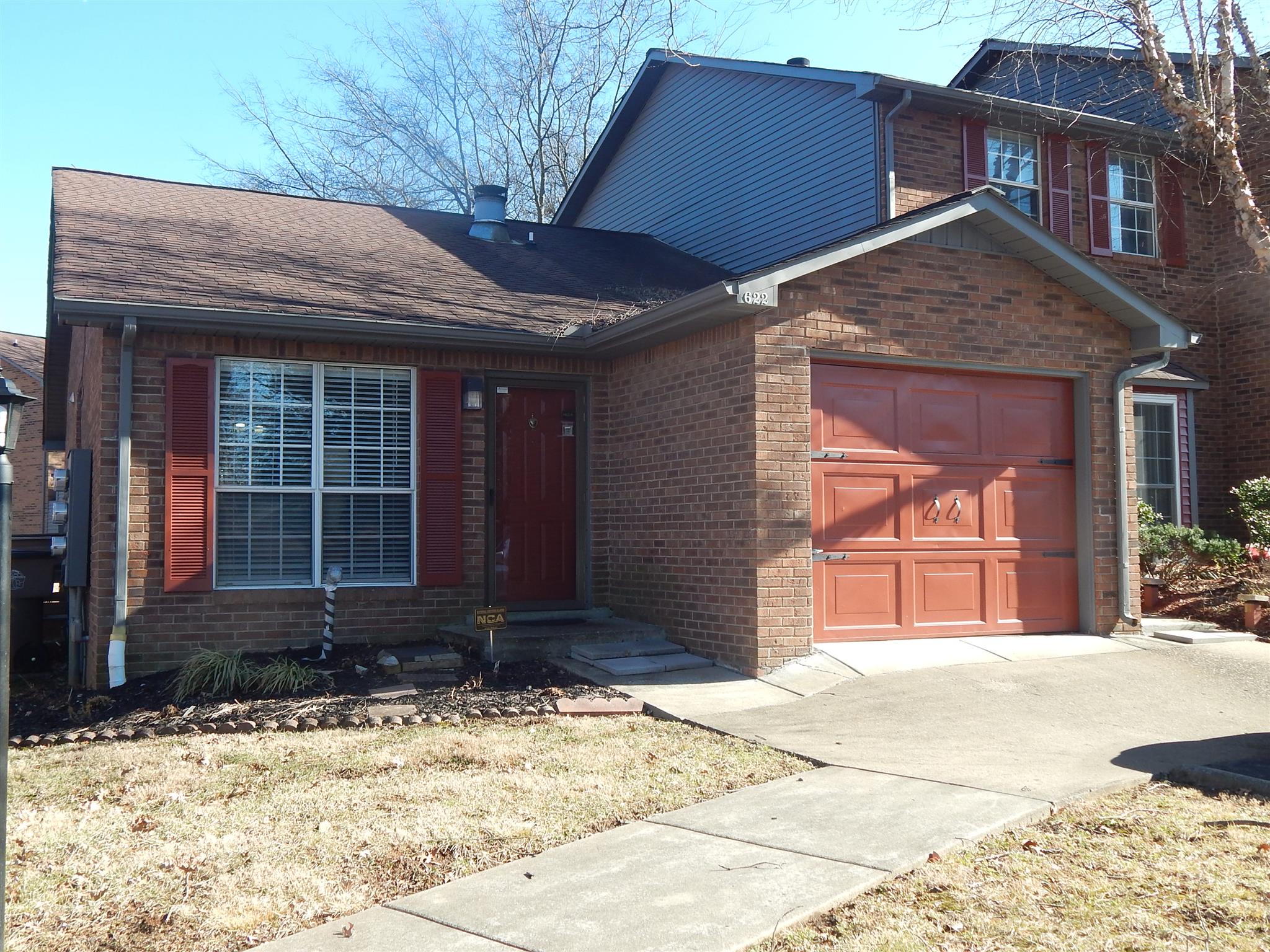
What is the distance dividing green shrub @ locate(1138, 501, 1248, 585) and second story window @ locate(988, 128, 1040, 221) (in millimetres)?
4011

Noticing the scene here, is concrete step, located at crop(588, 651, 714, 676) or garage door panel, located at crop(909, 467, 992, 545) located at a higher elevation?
garage door panel, located at crop(909, 467, 992, 545)

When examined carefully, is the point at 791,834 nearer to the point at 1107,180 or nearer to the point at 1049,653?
the point at 1049,653

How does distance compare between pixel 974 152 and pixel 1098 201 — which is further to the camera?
pixel 1098 201

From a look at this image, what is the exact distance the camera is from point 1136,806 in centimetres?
510

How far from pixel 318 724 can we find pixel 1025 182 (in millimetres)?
10421

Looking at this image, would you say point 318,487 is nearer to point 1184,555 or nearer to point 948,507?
point 948,507

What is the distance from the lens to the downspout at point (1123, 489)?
9.61 m

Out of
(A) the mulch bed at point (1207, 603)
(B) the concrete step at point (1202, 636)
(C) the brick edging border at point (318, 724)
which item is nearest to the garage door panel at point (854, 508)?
(C) the brick edging border at point (318, 724)

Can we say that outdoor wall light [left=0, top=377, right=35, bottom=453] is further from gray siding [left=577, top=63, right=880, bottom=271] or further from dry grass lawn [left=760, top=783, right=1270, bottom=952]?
gray siding [left=577, top=63, right=880, bottom=271]

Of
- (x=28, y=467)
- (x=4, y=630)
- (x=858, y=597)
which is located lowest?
(x=858, y=597)

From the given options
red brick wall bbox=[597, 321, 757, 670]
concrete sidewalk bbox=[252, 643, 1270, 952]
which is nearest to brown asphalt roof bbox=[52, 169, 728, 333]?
red brick wall bbox=[597, 321, 757, 670]

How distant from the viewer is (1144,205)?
1407 centimetres

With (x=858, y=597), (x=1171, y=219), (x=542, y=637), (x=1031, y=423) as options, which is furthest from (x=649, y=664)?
(x=1171, y=219)

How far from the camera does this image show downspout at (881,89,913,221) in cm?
1177
